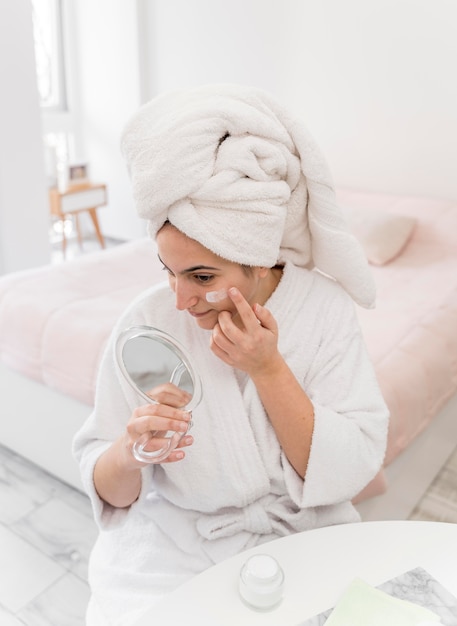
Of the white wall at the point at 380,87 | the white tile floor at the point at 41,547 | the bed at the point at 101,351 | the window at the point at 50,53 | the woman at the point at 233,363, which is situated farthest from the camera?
the window at the point at 50,53

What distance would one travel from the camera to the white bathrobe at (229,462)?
0.98 m

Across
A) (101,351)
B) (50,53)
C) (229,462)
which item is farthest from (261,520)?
(50,53)

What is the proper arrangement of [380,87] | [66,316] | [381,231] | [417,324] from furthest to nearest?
[380,87] → [381,231] → [417,324] → [66,316]

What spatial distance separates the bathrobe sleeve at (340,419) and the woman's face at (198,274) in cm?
19

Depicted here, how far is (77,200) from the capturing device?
162 inches

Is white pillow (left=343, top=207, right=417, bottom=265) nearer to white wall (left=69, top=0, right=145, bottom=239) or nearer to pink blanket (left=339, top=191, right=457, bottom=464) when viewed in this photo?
pink blanket (left=339, top=191, right=457, bottom=464)

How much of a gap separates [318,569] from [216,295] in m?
0.39

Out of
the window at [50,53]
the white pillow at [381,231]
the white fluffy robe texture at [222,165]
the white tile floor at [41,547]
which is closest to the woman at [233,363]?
the white fluffy robe texture at [222,165]

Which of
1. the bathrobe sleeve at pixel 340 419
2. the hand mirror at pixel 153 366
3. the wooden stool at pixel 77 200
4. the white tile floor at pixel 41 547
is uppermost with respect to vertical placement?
the hand mirror at pixel 153 366

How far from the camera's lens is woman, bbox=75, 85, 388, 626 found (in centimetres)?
86

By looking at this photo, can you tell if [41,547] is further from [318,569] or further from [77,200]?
[77,200]

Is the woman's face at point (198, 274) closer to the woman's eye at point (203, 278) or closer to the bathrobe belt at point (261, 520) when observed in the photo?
the woman's eye at point (203, 278)

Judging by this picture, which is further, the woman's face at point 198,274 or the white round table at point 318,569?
the woman's face at point 198,274

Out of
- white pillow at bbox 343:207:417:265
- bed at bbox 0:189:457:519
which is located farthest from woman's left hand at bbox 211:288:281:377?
white pillow at bbox 343:207:417:265
